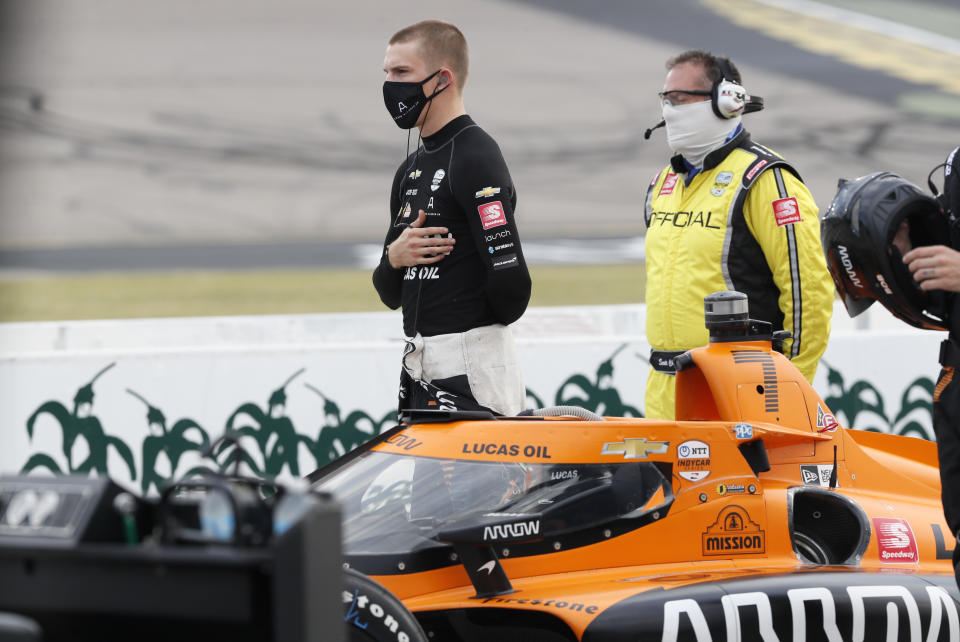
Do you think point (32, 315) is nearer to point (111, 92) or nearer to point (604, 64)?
point (111, 92)

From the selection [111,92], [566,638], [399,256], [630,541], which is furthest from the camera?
[111,92]

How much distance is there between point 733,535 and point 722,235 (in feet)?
3.79

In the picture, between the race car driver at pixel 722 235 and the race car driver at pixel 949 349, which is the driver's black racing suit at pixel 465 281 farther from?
the race car driver at pixel 949 349

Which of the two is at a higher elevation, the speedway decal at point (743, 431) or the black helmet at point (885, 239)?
the black helmet at point (885, 239)

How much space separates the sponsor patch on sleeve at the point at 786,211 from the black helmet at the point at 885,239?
2.75ft

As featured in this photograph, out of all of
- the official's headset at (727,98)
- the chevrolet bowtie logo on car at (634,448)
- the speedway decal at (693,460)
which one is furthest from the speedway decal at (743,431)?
the official's headset at (727,98)

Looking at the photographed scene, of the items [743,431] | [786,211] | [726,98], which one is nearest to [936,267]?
[743,431]

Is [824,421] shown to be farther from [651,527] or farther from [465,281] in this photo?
[465,281]

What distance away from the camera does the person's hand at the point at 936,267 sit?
2863mm

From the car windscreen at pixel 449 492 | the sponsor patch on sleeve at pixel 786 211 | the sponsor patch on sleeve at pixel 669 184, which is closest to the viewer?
the car windscreen at pixel 449 492

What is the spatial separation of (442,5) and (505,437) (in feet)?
74.4

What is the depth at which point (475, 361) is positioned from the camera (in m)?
3.79

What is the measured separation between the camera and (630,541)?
10.9ft

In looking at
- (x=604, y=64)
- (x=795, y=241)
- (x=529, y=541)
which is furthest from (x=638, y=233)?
(x=529, y=541)
